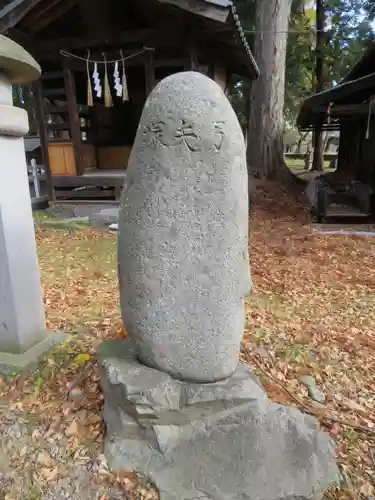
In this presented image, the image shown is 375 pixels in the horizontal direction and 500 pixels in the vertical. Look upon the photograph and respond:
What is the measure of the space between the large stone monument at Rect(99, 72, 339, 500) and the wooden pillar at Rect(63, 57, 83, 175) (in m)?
7.21

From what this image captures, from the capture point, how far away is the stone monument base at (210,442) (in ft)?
6.78

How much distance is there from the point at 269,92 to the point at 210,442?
12.8m

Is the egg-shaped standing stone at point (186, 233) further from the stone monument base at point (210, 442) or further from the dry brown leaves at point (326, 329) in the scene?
the dry brown leaves at point (326, 329)

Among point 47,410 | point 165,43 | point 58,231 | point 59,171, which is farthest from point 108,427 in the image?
point 59,171

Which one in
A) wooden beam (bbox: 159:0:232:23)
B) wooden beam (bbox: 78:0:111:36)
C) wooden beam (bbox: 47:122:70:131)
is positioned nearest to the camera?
wooden beam (bbox: 159:0:232:23)

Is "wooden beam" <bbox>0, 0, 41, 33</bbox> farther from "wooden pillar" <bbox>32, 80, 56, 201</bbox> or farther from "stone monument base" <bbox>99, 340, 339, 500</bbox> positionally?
"stone monument base" <bbox>99, 340, 339, 500</bbox>

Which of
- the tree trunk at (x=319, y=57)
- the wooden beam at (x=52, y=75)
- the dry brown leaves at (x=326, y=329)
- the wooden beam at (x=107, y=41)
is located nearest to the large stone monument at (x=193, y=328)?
the dry brown leaves at (x=326, y=329)

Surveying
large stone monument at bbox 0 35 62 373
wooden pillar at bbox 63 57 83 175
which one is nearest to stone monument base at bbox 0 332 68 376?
large stone monument at bbox 0 35 62 373

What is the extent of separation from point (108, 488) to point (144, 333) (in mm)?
861

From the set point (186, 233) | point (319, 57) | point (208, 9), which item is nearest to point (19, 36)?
point (208, 9)

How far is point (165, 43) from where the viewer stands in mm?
7711

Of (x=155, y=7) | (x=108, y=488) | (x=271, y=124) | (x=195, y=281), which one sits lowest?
(x=108, y=488)

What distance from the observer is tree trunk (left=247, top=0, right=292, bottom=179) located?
A: 477 inches

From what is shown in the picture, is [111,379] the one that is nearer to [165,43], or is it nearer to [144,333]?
[144,333]
